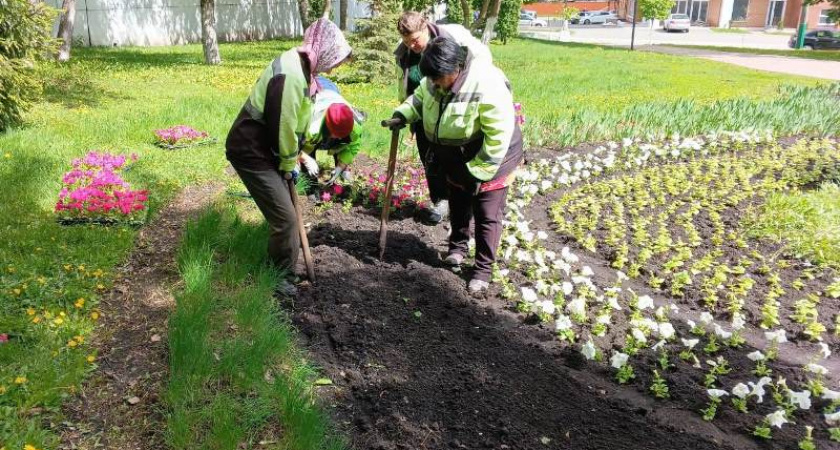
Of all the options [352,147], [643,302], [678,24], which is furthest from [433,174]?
[678,24]

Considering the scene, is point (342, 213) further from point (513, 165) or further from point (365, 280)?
point (513, 165)

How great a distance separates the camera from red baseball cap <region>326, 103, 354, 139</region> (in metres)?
3.74

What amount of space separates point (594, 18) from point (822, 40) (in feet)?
88.3

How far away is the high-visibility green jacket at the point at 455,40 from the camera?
3825mm

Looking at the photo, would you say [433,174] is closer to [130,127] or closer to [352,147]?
[352,147]

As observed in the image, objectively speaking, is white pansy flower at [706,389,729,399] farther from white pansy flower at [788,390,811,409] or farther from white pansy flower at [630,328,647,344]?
white pansy flower at [630,328,647,344]

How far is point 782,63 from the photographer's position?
1989 centimetres

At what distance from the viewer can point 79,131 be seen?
22.3ft

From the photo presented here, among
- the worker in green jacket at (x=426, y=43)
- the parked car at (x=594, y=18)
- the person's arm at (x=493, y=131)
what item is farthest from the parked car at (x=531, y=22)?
the person's arm at (x=493, y=131)

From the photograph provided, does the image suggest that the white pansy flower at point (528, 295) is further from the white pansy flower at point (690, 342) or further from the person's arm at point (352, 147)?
the person's arm at point (352, 147)

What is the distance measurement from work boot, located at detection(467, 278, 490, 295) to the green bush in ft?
17.4

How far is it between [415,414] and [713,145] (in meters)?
5.64

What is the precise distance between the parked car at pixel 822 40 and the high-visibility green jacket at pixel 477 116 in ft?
102

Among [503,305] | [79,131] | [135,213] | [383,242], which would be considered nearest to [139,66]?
[79,131]
